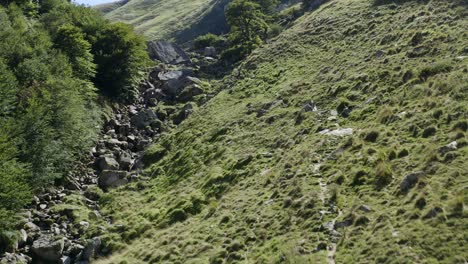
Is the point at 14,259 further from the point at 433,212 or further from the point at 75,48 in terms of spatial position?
the point at 75,48

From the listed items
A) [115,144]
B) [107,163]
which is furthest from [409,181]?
[115,144]

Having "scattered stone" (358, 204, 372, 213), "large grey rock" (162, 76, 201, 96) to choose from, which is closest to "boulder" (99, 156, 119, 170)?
"large grey rock" (162, 76, 201, 96)

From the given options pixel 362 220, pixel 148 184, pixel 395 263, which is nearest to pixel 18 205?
pixel 148 184

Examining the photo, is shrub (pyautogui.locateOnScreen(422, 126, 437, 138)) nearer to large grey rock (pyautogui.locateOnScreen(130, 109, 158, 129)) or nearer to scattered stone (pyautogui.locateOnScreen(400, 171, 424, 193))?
scattered stone (pyautogui.locateOnScreen(400, 171, 424, 193))

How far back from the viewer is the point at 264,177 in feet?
95.8

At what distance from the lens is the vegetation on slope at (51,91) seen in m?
28.9

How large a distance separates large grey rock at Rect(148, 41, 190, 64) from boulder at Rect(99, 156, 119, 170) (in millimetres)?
38214

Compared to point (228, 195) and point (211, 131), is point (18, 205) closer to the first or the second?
point (228, 195)

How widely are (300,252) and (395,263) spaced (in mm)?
4436

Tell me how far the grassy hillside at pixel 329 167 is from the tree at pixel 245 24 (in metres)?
24.3

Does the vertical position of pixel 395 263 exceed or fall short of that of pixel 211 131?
it exceeds it

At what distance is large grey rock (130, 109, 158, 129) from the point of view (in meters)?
50.7

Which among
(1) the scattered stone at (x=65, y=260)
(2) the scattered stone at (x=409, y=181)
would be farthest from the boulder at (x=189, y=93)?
(2) the scattered stone at (x=409, y=181)

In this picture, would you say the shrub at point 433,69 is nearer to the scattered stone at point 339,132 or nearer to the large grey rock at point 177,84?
the scattered stone at point 339,132
